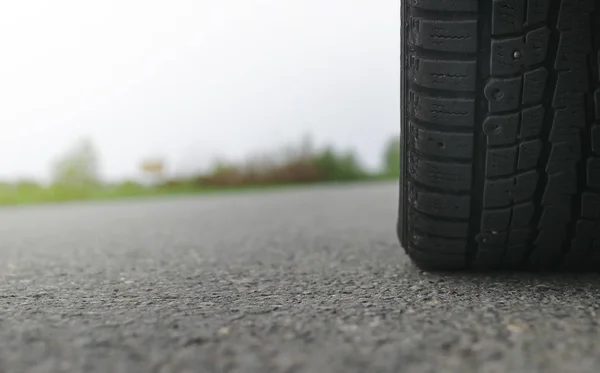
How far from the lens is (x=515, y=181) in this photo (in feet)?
3.01

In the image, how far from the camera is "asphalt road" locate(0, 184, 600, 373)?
0.60 meters

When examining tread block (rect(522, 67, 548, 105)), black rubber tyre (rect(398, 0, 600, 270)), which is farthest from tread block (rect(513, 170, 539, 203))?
tread block (rect(522, 67, 548, 105))

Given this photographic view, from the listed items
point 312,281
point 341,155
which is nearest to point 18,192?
point 341,155

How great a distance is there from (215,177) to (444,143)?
526cm

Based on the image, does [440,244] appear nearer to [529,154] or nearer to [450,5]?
[529,154]

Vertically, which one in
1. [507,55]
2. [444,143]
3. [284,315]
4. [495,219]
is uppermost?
[507,55]

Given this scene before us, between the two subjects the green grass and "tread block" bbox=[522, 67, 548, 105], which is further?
the green grass

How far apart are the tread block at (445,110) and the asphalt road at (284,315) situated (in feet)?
0.77

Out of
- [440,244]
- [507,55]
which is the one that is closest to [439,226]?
[440,244]

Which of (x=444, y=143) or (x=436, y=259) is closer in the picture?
(x=444, y=143)

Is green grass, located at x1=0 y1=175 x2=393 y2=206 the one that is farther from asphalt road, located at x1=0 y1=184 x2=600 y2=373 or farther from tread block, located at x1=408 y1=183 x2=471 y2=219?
tread block, located at x1=408 y1=183 x2=471 y2=219

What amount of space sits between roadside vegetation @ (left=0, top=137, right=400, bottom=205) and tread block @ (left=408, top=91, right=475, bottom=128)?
13.1ft

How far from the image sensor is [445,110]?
0.90m

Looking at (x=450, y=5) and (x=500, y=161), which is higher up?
(x=450, y=5)
